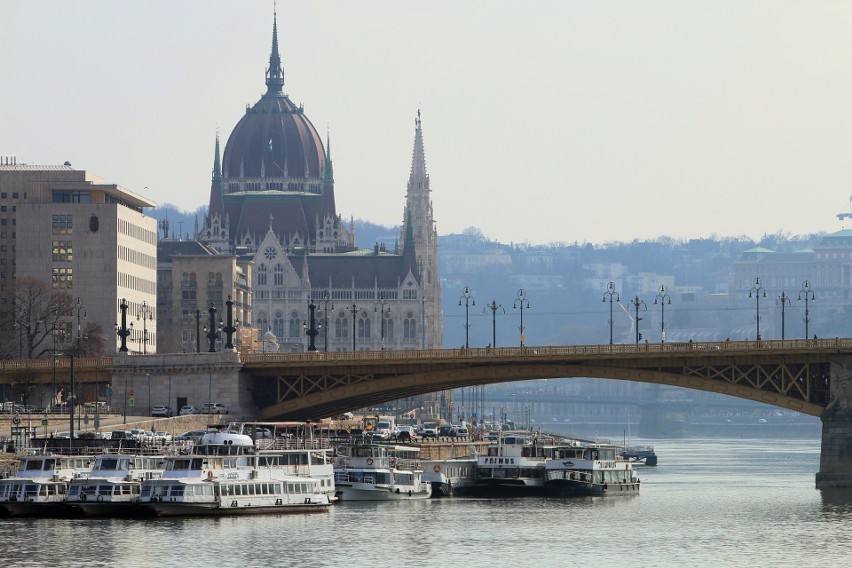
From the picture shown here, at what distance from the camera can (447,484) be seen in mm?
155000

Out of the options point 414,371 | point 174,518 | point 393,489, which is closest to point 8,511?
point 174,518

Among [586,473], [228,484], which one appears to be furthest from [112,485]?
[586,473]

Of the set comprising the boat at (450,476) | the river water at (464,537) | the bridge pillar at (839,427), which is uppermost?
the bridge pillar at (839,427)

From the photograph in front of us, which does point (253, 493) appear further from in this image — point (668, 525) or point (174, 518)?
point (668, 525)

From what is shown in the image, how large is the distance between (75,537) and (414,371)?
5484cm

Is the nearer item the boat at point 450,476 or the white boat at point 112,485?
the white boat at point 112,485

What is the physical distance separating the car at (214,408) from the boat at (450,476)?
1767 centimetres

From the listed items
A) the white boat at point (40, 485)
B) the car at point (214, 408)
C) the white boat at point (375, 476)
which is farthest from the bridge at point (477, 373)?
the white boat at point (40, 485)

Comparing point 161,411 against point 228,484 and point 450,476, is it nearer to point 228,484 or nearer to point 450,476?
point 450,476

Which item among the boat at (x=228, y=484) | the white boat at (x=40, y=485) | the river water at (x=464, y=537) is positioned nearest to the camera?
the river water at (x=464, y=537)

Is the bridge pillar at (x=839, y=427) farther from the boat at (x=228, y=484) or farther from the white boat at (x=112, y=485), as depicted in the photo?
the white boat at (x=112, y=485)

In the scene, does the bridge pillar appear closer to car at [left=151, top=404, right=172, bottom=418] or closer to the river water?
the river water

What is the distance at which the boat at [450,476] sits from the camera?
15425cm

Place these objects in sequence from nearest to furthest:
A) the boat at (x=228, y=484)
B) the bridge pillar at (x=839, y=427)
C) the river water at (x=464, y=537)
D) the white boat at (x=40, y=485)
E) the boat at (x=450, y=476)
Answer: the river water at (x=464, y=537) → the boat at (x=228, y=484) → the white boat at (x=40, y=485) → the boat at (x=450, y=476) → the bridge pillar at (x=839, y=427)
